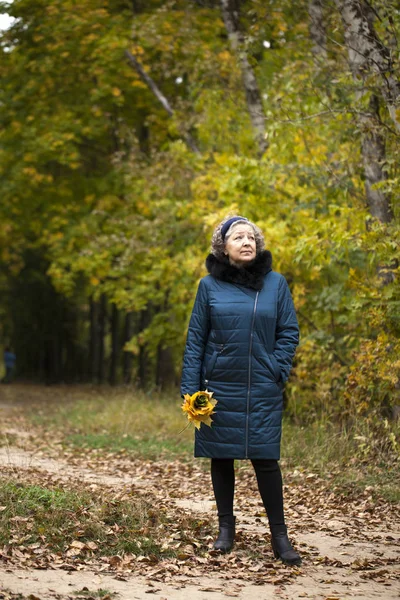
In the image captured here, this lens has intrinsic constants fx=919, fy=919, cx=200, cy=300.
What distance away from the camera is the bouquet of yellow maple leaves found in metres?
5.80

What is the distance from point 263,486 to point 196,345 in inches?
39.6

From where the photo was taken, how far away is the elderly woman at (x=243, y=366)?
5.86 m

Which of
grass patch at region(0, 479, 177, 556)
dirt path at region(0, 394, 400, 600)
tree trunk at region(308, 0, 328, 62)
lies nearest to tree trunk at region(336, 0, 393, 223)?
tree trunk at region(308, 0, 328, 62)

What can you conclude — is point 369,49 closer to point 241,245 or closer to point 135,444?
point 241,245

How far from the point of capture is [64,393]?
27.5 metres

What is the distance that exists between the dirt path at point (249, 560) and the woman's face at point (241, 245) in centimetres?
194

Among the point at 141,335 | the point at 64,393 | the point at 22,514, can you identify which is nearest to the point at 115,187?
the point at 141,335

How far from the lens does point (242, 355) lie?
5.87 meters

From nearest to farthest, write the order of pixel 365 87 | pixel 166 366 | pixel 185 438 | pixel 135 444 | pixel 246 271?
pixel 246 271, pixel 365 87, pixel 135 444, pixel 185 438, pixel 166 366

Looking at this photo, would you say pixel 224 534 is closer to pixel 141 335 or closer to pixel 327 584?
pixel 327 584

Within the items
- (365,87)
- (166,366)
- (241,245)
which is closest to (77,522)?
(241,245)

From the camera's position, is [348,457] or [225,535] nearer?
[225,535]

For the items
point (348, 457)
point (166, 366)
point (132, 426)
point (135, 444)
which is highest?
point (348, 457)

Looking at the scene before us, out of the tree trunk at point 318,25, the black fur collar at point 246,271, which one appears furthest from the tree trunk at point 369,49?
the black fur collar at point 246,271
